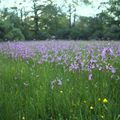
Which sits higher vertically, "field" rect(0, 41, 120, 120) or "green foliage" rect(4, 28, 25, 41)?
"green foliage" rect(4, 28, 25, 41)

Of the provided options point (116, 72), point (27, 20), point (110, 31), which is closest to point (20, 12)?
point (27, 20)

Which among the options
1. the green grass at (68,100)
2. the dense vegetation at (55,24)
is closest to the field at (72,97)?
the green grass at (68,100)

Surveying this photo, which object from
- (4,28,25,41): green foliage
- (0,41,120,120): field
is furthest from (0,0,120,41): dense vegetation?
(0,41,120,120): field

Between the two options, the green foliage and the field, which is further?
the green foliage

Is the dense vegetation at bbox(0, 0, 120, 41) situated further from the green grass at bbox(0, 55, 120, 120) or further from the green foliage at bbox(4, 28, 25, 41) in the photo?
the green grass at bbox(0, 55, 120, 120)

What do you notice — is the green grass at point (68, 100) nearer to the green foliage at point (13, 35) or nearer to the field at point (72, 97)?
the field at point (72, 97)

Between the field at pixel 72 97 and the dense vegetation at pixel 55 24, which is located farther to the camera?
the dense vegetation at pixel 55 24

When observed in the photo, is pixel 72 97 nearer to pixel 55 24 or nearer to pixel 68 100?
→ pixel 68 100

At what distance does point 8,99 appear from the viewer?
3.57m

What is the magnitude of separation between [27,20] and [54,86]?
113 ft

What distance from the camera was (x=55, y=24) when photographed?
3872cm

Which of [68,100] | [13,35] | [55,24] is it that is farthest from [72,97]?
[55,24]

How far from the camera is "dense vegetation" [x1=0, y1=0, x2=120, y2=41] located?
73.8ft

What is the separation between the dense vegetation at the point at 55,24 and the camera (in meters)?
22.5
